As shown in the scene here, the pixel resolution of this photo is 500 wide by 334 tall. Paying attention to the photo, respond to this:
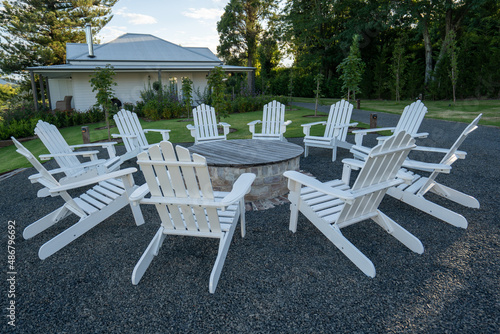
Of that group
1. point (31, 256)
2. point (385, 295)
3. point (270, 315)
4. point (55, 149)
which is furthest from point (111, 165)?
point (385, 295)

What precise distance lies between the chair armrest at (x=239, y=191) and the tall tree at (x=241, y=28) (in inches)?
1120

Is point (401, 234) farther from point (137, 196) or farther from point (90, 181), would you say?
point (90, 181)

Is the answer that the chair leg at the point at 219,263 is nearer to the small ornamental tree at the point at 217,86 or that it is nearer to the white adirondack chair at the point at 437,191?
the white adirondack chair at the point at 437,191

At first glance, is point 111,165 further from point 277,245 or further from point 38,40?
point 38,40

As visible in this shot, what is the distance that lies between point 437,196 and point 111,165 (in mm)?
4150

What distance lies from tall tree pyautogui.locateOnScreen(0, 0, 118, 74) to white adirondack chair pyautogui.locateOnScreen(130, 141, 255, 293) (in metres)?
20.5

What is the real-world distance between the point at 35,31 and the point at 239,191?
74.7 ft

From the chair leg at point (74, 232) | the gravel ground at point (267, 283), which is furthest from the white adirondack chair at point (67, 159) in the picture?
the chair leg at point (74, 232)

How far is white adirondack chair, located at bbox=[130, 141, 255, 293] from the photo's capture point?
6.34 ft

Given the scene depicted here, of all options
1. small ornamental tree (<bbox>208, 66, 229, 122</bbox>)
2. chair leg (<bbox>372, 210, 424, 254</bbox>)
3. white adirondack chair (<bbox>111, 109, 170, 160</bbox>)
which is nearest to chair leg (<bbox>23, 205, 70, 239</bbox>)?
white adirondack chair (<bbox>111, 109, 170, 160</bbox>)

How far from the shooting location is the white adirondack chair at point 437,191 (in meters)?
2.72

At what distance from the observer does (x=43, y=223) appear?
2.79m

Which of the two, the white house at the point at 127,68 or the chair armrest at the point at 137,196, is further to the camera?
the white house at the point at 127,68

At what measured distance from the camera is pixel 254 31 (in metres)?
27.9
